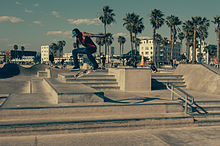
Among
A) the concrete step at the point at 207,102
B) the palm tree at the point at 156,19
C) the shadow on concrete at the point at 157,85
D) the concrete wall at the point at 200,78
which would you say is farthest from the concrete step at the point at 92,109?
the palm tree at the point at 156,19

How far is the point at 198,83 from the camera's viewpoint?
17.0m

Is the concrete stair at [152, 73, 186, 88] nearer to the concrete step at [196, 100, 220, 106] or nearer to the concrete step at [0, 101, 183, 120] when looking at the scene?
the concrete step at [196, 100, 220, 106]

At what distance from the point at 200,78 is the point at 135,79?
510 centimetres

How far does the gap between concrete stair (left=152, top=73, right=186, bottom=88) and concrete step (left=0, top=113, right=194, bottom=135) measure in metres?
7.83

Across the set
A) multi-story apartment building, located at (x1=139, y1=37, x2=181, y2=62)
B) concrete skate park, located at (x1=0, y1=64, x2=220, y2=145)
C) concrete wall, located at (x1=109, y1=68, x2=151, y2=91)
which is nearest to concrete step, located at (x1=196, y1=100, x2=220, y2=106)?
concrete skate park, located at (x1=0, y1=64, x2=220, y2=145)

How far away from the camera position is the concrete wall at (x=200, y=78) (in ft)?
51.1

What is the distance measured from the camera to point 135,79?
15.7 m

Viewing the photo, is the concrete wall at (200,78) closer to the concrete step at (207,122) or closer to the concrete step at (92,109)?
the concrete step at (207,122)

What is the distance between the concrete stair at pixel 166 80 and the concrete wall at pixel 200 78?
0.44 metres

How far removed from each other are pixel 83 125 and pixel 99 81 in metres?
8.40

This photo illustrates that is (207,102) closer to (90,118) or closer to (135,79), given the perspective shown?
(135,79)

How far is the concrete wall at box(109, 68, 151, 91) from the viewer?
15.5 m

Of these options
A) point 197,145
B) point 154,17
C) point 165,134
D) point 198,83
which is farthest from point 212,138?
point 154,17

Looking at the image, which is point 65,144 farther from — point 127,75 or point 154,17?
point 154,17
